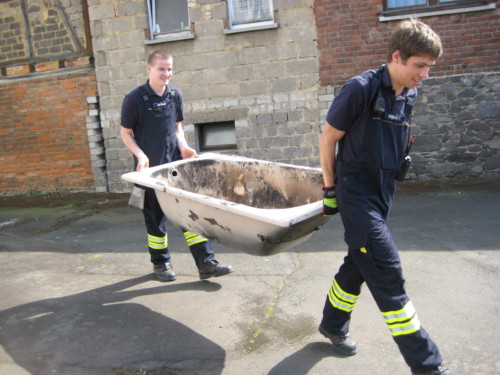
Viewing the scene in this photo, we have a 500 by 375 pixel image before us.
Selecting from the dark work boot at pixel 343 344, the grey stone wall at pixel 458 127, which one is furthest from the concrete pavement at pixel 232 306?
the grey stone wall at pixel 458 127

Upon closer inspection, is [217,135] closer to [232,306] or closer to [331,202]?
[232,306]

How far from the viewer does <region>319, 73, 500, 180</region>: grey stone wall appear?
781 centimetres

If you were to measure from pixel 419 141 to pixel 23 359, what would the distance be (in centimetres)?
705

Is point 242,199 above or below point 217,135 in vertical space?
below

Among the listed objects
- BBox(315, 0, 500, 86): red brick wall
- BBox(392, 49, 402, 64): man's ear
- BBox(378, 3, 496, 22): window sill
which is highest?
BBox(378, 3, 496, 22): window sill

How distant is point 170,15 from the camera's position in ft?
28.5

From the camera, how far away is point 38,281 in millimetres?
4406

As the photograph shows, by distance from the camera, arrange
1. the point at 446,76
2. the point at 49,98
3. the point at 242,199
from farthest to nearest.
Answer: the point at 49,98 < the point at 446,76 < the point at 242,199

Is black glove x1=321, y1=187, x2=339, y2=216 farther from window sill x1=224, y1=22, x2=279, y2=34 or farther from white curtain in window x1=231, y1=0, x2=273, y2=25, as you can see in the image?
white curtain in window x1=231, y1=0, x2=273, y2=25

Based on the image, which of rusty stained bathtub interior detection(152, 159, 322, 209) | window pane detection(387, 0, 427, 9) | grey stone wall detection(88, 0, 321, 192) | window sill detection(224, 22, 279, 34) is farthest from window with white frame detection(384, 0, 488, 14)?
rusty stained bathtub interior detection(152, 159, 322, 209)

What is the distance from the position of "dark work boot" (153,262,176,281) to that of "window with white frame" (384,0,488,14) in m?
6.09

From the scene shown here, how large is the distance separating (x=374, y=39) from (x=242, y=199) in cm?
515

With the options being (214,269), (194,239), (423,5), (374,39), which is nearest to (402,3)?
(423,5)

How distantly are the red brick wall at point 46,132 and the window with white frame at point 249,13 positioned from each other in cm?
312
